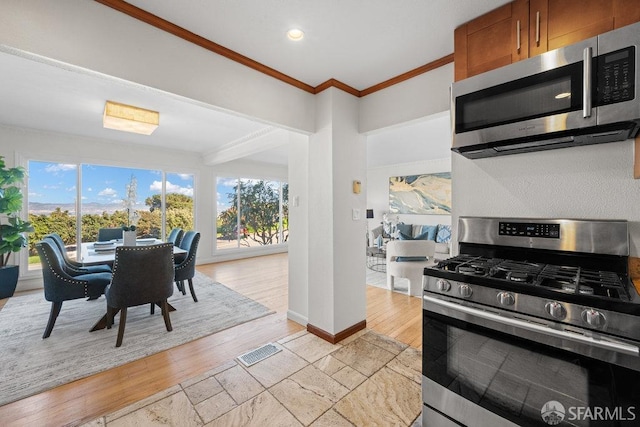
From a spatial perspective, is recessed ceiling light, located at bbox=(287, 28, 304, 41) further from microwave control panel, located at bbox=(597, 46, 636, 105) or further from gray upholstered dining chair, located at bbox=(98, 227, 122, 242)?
gray upholstered dining chair, located at bbox=(98, 227, 122, 242)

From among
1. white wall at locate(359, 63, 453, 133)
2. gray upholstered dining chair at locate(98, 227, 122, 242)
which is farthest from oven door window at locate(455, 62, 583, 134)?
gray upholstered dining chair at locate(98, 227, 122, 242)

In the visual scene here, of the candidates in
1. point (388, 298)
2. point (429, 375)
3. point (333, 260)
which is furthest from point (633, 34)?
point (388, 298)

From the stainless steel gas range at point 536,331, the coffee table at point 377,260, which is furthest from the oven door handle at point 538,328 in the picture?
the coffee table at point 377,260

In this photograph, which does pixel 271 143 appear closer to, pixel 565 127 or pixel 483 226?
pixel 483 226

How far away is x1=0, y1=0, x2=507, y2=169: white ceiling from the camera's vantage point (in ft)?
5.40

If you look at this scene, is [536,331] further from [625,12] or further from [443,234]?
[443,234]

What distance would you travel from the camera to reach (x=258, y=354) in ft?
7.98

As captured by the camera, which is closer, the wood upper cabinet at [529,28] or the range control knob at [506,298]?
the range control knob at [506,298]

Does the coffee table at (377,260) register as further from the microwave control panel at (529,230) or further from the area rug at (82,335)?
the microwave control panel at (529,230)

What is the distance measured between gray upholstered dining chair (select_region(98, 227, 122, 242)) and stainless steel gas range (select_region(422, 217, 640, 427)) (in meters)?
4.98

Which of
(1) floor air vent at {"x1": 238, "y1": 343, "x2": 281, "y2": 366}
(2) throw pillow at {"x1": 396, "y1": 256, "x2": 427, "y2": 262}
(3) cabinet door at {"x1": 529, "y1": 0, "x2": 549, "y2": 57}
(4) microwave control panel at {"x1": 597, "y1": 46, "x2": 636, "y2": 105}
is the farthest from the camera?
(2) throw pillow at {"x1": 396, "y1": 256, "x2": 427, "y2": 262}

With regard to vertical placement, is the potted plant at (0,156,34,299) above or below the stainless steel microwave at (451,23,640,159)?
below

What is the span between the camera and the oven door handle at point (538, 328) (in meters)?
0.97

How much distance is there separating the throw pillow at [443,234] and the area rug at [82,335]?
184 inches
